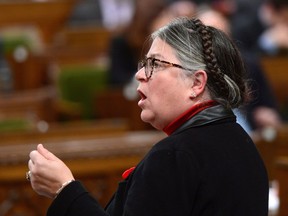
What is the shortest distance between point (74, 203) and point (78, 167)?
2251 mm

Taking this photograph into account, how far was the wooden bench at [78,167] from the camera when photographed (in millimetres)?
4555

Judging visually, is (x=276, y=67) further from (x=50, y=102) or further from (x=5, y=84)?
(x=5, y=84)

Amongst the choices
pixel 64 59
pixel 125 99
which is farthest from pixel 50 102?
pixel 64 59

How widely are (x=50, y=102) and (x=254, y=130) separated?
65.2 inches

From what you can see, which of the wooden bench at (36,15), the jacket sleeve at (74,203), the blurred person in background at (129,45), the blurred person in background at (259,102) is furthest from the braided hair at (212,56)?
the wooden bench at (36,15)

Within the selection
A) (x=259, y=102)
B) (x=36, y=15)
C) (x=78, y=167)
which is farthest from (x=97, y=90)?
(x=36, y=15)

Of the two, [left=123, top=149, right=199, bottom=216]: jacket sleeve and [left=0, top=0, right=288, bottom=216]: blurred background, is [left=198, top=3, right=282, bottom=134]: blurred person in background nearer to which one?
[left=0, top=0, right=288, bottom=216]: blurred background

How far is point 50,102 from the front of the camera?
263 inches

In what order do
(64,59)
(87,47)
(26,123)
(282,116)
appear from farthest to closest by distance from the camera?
(87,47)
(64,59)
(282,116)
(26,123)

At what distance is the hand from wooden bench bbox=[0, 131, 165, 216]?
6.65 feet

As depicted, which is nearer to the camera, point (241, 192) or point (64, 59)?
point (241, 192)

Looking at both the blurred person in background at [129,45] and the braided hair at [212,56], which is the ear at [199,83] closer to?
the braided hair at [212,56]

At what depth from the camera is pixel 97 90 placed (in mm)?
7637

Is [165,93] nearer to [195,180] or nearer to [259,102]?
[195,180]
